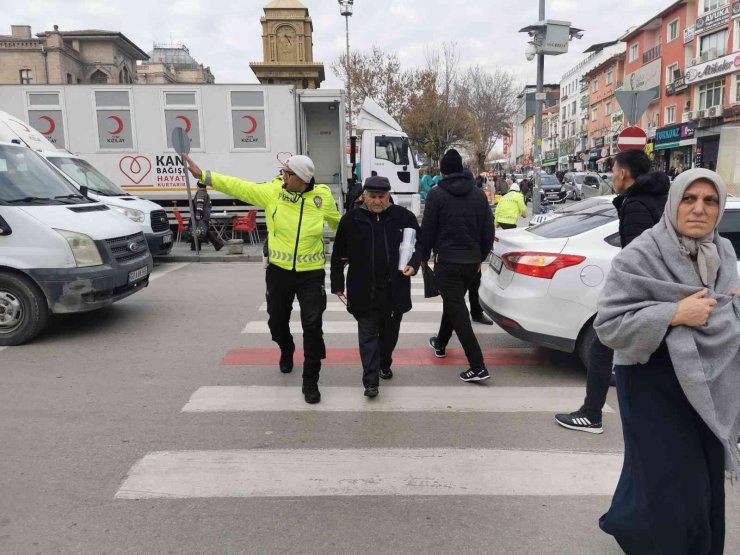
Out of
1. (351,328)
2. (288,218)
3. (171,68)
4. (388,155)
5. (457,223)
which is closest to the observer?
(288,218)

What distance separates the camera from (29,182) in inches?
253

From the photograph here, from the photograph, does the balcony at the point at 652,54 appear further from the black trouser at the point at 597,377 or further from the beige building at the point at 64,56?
the black trouser at the point at 597,377

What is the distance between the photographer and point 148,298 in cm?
848

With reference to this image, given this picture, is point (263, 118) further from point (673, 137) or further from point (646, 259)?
point (673, 137)

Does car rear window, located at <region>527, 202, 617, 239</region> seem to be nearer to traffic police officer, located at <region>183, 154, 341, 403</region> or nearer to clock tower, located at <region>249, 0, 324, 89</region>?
traffic police officer, located at <region>183, 154, 341, 403</region>

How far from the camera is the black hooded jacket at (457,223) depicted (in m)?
4.96

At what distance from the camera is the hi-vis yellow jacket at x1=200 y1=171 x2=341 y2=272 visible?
4.53 meters

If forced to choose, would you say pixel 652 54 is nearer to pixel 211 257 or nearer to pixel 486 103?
pixel 486 103

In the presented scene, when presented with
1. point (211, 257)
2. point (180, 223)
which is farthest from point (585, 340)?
point (180, 223)

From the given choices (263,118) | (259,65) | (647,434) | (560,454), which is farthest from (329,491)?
(259,65)

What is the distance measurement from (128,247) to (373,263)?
353 cm

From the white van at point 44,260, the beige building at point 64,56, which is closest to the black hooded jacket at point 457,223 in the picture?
the white van at point 44,260

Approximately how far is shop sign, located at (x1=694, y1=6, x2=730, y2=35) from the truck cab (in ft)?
105

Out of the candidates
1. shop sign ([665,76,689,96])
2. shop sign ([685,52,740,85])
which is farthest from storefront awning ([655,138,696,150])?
shop sign ([685,52,740,85])
